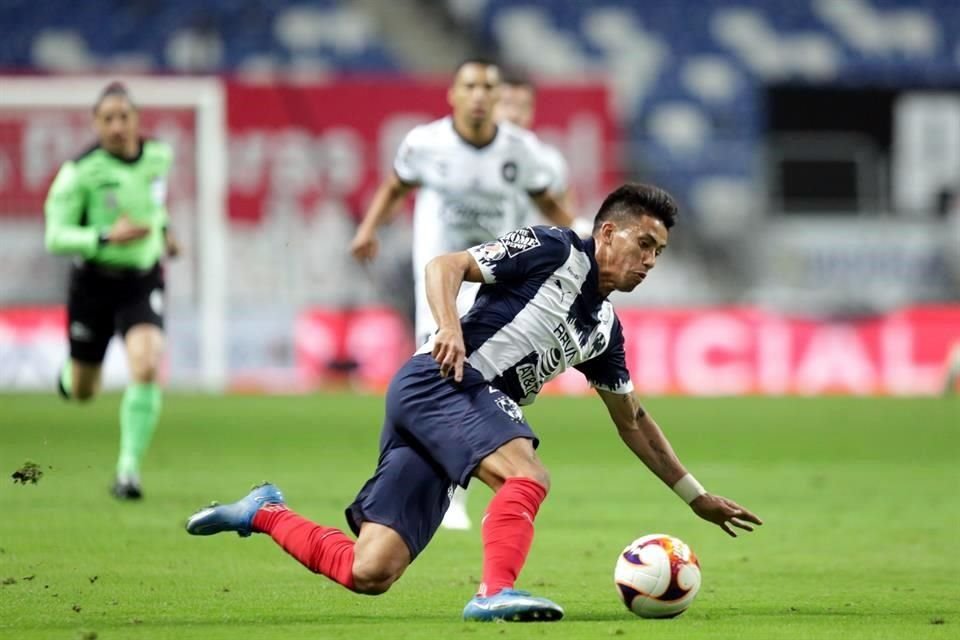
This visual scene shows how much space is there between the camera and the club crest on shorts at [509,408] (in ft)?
20.7

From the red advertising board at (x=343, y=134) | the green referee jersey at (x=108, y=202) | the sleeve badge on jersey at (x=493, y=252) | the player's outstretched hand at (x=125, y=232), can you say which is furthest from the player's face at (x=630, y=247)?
the red advertising board at (x=343, y=134)

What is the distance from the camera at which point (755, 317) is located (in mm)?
23297

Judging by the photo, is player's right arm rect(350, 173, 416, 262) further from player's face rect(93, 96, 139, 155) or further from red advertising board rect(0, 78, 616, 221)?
red advertising board rect(0, 78, 616, 221)

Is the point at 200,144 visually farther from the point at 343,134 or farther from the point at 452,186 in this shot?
the point at 452,186

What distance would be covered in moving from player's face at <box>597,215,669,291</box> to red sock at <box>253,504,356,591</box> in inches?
52.7

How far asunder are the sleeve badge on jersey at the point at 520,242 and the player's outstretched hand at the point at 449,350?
1.38ft

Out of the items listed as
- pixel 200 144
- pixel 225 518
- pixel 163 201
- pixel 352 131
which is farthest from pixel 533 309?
pixel 352 131

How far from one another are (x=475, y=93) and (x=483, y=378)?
3855 millimetres

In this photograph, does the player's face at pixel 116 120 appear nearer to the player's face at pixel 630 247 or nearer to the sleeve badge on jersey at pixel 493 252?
the sleeve badge on jersey at pixel 493 252

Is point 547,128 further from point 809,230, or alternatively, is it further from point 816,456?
point 816,456

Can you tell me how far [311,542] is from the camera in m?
6.46

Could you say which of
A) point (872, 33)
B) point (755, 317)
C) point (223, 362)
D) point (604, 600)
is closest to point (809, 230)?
point (755, 317)

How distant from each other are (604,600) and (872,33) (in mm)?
25353

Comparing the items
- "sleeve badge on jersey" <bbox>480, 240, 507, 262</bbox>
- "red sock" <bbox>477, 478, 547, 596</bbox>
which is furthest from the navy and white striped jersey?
"red sock" <bbox>477, 478, 547, 596</bbox>
